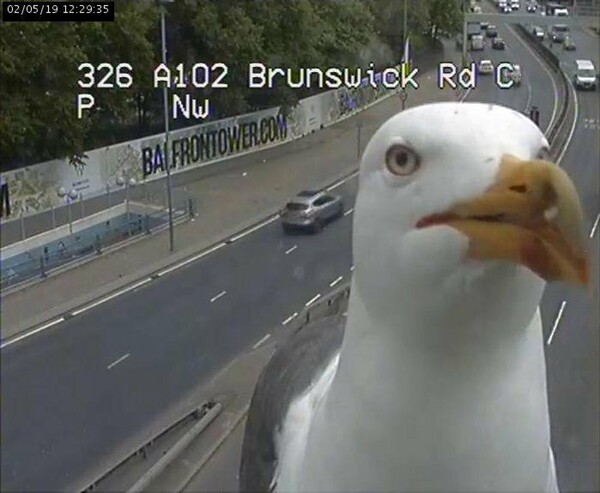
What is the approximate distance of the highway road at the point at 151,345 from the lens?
1.96 m

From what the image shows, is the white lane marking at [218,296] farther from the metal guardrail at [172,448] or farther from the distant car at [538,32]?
the distant car at [538,32]

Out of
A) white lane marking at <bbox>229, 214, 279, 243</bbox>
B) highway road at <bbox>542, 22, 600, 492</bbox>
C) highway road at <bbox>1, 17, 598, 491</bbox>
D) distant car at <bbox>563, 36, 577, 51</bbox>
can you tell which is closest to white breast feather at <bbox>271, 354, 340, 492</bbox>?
highway road at <bbox>1, 17, 598, 491</bbox>

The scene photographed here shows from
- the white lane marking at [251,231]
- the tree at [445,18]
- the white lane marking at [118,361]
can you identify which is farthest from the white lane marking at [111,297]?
the tree at [445,18]

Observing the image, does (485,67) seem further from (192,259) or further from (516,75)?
(192,259)

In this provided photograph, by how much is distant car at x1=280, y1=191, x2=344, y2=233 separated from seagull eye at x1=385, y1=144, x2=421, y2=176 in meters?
1.67

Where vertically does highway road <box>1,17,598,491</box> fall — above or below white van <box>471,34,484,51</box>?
below

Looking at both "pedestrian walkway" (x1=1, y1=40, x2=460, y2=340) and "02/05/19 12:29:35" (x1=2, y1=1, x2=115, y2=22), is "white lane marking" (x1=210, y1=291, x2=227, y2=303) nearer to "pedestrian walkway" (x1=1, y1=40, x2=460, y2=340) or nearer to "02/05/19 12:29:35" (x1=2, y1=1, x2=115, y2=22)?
"pedestrian walkway" (x1=1, y1=40, x2=460, y2=340)

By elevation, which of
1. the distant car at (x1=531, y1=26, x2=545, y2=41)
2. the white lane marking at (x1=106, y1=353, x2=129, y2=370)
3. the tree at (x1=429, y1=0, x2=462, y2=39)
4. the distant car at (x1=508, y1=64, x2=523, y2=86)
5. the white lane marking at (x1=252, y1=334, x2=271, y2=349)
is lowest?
the white lane marking at (x1=106, y1=353, x2=129, y2=370)

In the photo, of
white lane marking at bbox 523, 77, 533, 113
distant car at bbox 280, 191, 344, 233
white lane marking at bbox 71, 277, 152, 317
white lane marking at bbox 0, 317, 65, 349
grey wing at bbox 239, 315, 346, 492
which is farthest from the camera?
distant car at bbox 280, 191, 344, 233

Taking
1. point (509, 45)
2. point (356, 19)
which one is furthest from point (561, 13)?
point (356, 19)

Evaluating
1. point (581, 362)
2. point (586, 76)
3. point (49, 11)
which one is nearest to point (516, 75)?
point (586, 76)

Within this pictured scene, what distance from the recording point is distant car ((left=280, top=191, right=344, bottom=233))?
2400mm

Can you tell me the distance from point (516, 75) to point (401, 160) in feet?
4.51

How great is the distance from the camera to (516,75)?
1.92 m
